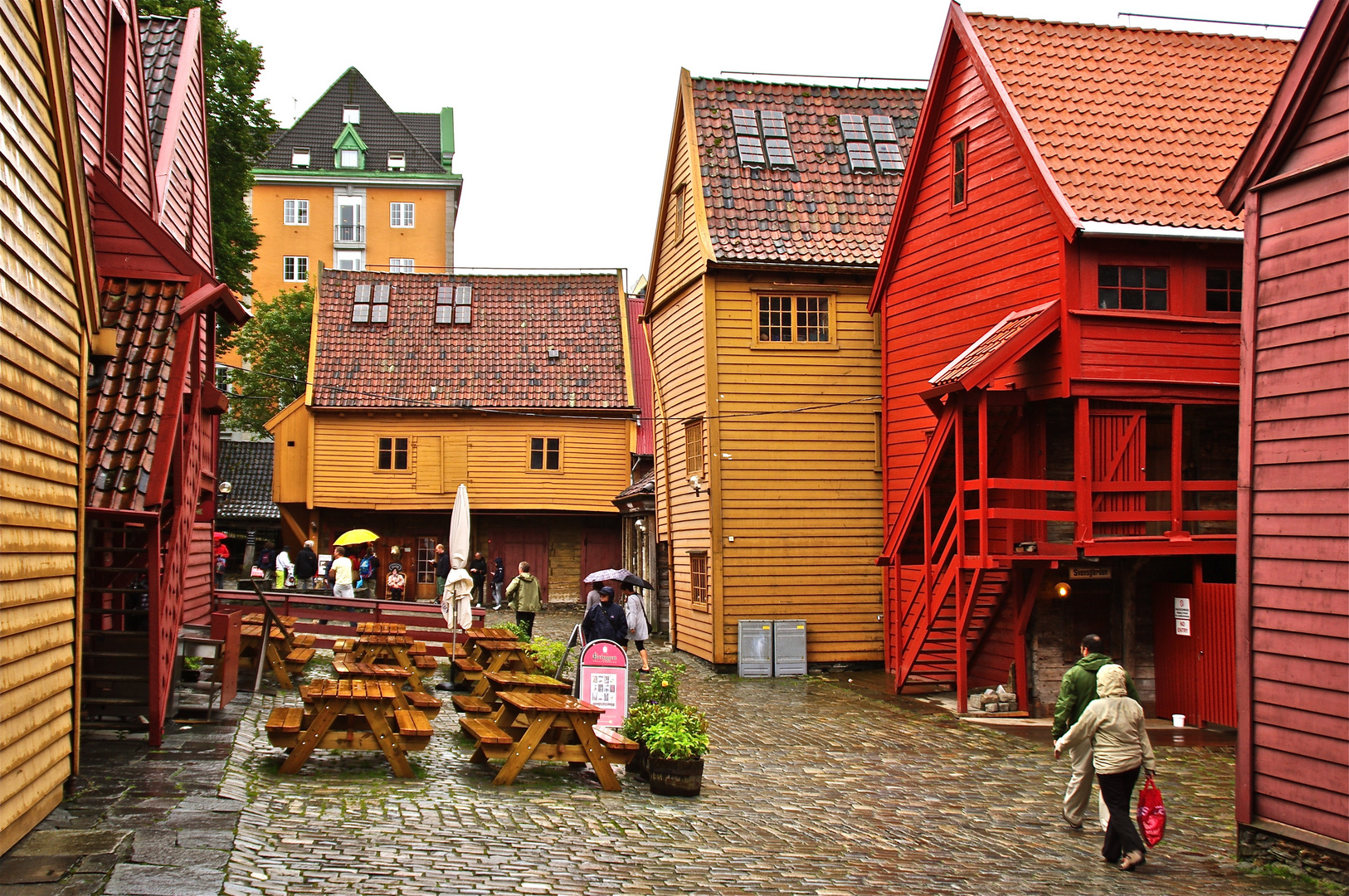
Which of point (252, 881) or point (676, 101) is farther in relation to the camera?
point (676, 101)

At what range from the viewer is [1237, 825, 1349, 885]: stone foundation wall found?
9.13 meters

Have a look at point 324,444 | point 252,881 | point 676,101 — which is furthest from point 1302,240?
point 324,444

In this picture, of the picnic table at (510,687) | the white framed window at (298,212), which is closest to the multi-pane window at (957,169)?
the picnic table at (510,687)

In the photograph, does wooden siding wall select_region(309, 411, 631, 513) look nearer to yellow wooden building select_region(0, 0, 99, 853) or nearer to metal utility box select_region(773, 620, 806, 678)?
metal utility box select_region(773, 620, 806, 678)

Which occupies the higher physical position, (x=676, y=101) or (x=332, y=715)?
(x=676, y=101)

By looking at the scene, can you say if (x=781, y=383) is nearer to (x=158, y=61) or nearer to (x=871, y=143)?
(x=871, y=143)

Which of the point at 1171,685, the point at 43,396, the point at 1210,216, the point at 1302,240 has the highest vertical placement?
the point at 1210,216

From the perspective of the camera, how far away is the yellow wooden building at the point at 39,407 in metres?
7.83

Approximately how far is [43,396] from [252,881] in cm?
367

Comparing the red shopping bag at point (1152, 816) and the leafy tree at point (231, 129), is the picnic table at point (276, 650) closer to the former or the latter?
the red shopping bag at point (1152, 816)

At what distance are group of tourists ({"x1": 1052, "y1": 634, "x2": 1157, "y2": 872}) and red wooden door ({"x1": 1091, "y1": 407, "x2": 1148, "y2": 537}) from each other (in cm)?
589

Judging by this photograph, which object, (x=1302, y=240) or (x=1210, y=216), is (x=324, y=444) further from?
(x=1302, y=240)

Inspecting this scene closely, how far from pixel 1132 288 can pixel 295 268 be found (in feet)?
180

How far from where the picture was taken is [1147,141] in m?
18.2
